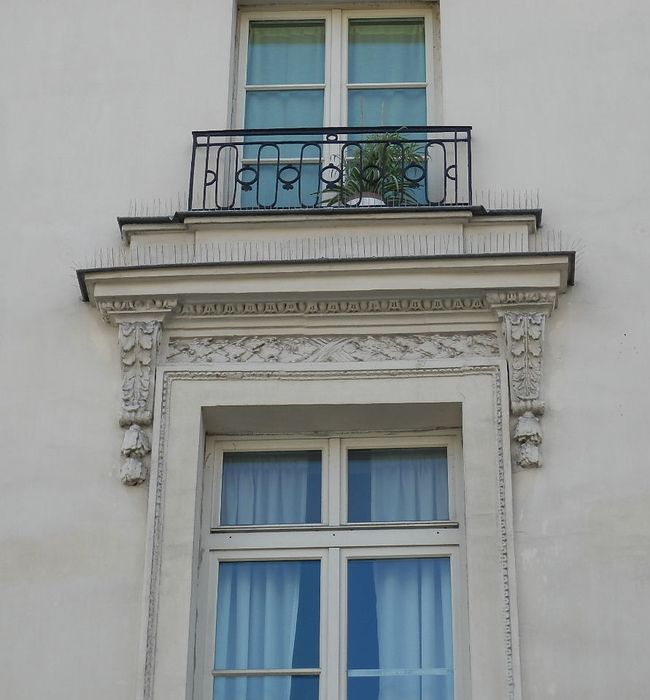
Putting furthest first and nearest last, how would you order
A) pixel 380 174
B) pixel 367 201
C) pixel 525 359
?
1. pixel 380 174
2. pixel 367 201
3. pixel 525 359

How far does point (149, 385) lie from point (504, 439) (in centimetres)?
187

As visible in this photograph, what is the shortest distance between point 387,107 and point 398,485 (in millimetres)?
2514

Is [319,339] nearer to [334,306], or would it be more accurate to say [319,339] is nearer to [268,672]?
[334,306]

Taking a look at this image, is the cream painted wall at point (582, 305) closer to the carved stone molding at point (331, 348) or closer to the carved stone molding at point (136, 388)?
the carved stone molding at point (331, 348)

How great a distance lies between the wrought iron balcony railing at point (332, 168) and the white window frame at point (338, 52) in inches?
9.8

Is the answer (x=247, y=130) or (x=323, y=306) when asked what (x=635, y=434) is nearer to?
(x=323, y=306)

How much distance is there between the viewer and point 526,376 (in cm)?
890

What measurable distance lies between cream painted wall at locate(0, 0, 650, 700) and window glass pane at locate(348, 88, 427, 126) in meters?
0.29

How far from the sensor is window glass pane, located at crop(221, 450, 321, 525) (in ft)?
29.6

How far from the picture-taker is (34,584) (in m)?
8.51

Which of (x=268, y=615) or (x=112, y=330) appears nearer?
(x=268, y=615)

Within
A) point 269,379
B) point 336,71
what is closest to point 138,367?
point 269,379

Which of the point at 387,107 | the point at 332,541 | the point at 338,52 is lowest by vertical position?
the point at 332,541

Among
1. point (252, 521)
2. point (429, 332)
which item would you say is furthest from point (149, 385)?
point (429, 332)
